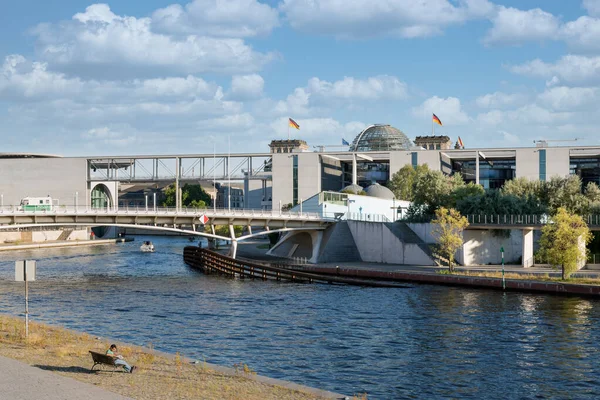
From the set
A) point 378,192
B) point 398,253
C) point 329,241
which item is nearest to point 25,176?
point 378,192

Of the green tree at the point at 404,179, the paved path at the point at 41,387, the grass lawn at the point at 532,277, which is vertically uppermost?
the green tree at the point at 404,179

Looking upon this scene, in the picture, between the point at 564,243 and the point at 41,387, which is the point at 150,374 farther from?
the point at 564,243

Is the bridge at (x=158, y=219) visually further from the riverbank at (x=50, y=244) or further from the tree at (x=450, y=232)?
the riverbank at (x=50, y=244)

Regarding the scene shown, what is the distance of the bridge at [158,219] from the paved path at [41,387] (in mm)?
49971

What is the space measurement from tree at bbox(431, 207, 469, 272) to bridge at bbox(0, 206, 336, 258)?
806 inches

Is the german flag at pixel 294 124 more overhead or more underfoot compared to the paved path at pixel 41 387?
more overhead

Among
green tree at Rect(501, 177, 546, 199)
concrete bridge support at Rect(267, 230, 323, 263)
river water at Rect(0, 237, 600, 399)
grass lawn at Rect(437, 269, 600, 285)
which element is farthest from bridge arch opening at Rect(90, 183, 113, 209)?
grass lawn at Rect(437, 269, 600, 285)

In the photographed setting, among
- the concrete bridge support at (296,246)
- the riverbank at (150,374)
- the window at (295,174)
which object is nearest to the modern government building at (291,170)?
the window at (295,174)

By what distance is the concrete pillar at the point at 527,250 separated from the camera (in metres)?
77.6

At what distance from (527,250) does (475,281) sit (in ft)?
50.5

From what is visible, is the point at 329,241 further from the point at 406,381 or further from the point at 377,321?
the point at 406,381

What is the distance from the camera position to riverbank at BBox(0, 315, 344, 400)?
916 inches

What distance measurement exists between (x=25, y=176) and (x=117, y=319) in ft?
438

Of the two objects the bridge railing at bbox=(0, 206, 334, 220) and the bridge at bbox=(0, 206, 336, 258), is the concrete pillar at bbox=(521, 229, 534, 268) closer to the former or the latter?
the bridge at bbox=(0, 206, 336, 258)
